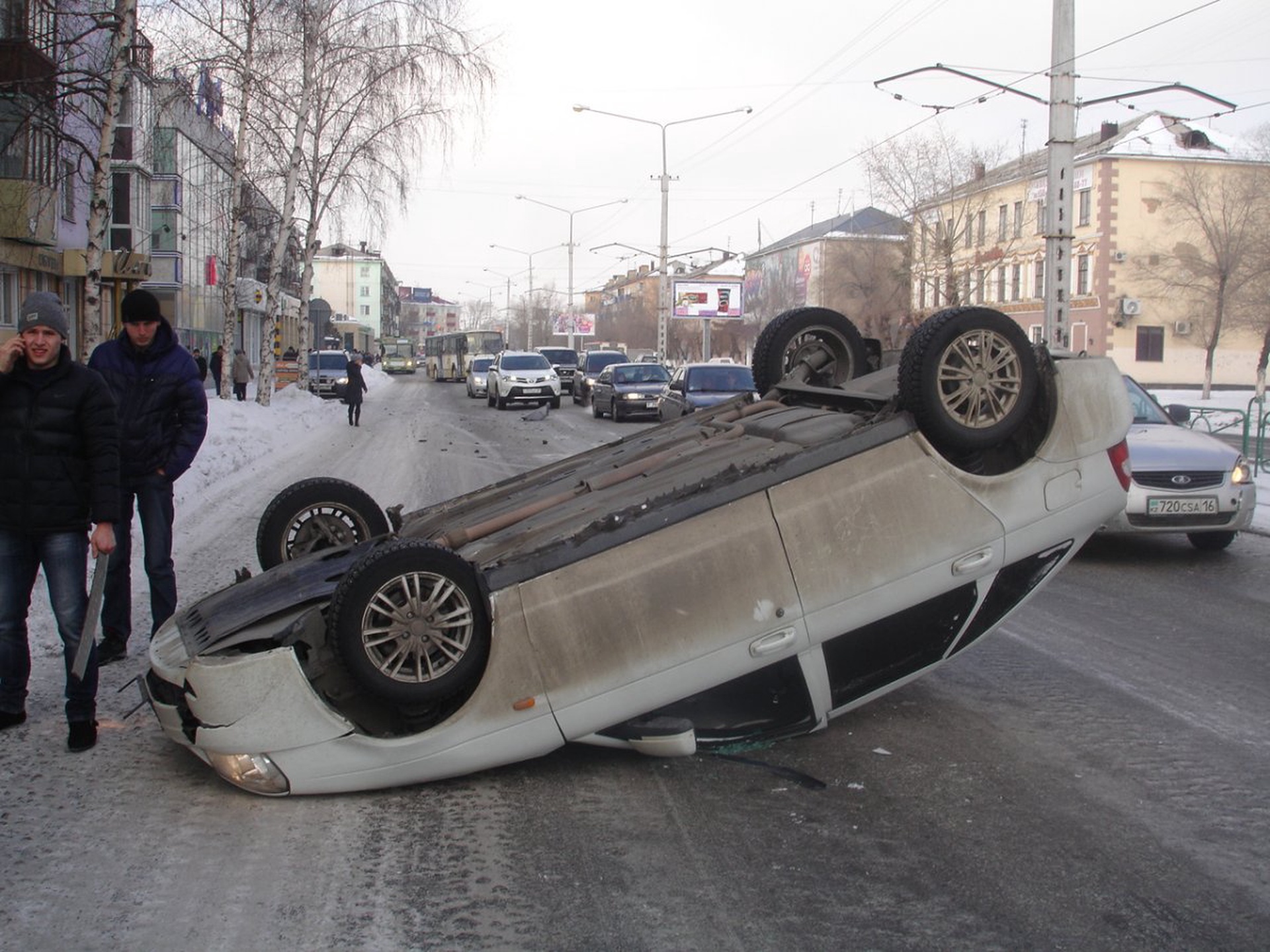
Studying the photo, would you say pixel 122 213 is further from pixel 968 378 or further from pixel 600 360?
pixel 968 378

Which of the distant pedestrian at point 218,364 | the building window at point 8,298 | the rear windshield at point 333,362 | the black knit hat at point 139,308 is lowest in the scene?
the black knit hat at point 139,308

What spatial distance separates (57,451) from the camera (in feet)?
16.8

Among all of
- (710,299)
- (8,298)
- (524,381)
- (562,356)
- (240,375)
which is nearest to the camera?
(8,298)

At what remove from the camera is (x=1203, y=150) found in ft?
175

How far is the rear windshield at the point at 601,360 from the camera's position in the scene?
138 ft

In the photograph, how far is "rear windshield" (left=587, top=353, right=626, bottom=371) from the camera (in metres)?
42.1

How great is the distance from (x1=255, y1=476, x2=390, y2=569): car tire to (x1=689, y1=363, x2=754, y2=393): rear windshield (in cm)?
1807

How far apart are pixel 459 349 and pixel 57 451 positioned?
206ft

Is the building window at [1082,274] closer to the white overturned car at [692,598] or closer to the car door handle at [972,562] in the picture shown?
the white overturned car at [692,598]

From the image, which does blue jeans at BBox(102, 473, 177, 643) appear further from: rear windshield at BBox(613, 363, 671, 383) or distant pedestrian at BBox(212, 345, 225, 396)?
distant pedestrian at BBox(212, 345, 225, 396)

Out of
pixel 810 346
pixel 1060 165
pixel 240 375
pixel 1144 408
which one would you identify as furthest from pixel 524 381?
pixel 810 346

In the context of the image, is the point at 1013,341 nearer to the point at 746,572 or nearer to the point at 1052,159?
the point at 746,572

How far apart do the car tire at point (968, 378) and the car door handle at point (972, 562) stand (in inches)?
16.4

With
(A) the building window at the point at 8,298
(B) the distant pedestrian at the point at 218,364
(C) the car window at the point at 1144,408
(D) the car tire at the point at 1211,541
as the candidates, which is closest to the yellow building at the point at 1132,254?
(B) the distant pedestrian at the point at 218,364
